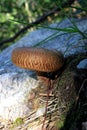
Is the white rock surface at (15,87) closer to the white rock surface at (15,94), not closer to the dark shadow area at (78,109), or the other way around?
the white rock surface at (15,94)

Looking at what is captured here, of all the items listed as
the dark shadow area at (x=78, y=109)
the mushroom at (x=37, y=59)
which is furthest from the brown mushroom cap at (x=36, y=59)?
the dark shadow area at (x=78, y=109)

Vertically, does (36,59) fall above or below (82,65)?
above

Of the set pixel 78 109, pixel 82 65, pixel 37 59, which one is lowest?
pixel 78 109

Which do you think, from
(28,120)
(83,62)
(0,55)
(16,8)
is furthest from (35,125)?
(16,8)

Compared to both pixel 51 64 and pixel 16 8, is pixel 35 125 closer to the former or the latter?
pixel 51 64

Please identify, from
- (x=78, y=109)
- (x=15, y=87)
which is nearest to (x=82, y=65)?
(x=78, y=109)

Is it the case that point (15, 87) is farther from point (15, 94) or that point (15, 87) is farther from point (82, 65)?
point (82, 65)

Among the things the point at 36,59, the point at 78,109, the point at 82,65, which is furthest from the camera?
the point at 82,65

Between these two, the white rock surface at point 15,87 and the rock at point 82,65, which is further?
the rock at point 82,65
